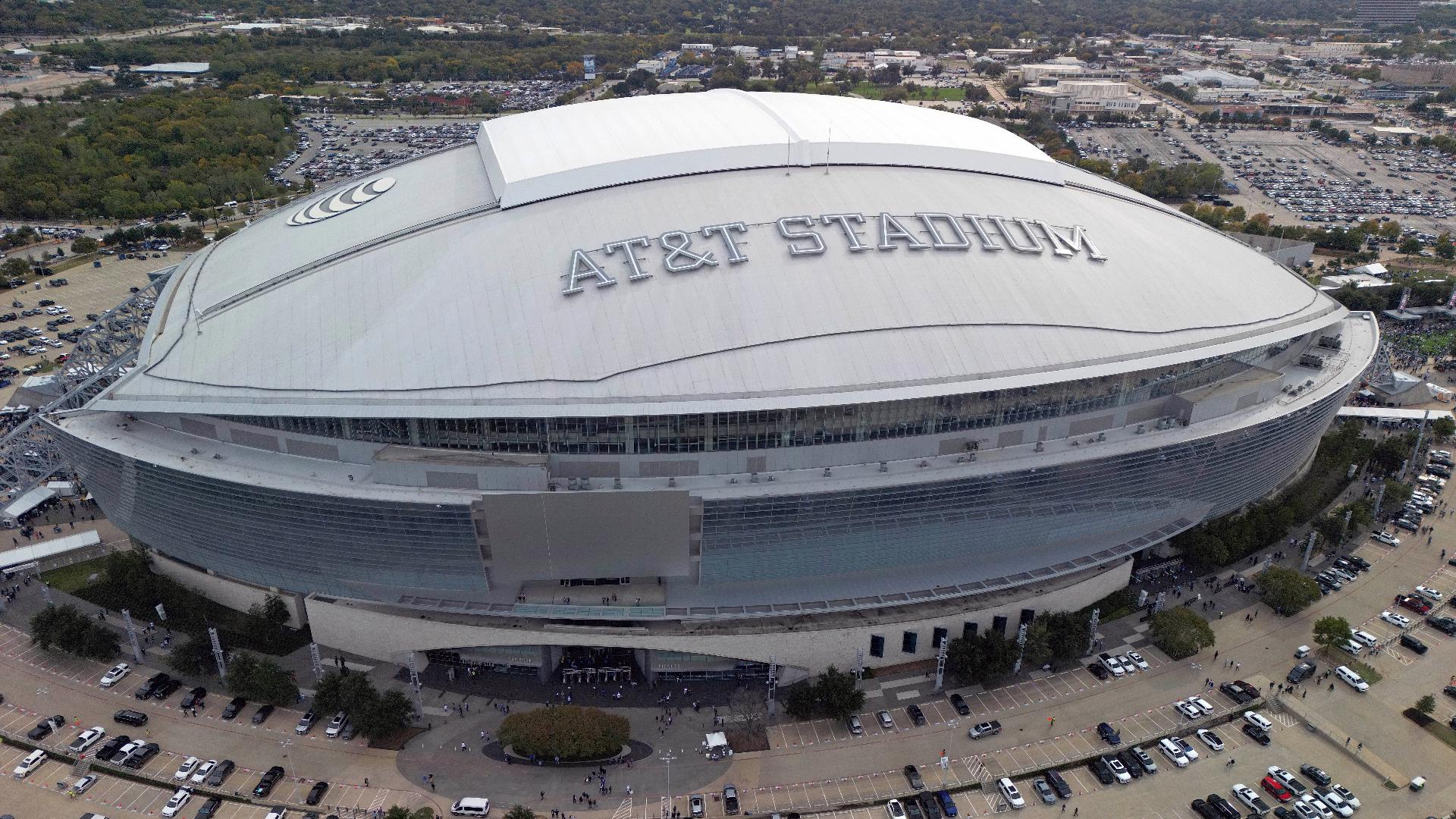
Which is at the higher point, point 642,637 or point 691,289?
point 691,289

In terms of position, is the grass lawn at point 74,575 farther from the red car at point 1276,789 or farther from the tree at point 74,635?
the red car at point 1276,789

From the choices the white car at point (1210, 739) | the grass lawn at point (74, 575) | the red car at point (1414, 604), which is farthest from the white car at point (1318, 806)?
the grass lawn at point (74, 575)

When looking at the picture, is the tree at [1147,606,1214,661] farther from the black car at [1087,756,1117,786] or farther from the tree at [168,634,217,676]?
the tree at [168,634,217,676]

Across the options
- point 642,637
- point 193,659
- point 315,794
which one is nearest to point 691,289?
point 642,637

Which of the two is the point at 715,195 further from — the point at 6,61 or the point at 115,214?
the point at 6,61

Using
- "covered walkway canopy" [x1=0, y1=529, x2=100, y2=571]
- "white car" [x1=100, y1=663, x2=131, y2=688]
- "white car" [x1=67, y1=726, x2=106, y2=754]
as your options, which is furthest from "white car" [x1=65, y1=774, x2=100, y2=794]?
"covered walkway canopy" [x1=0, y1=529, x2=100, y2=571]

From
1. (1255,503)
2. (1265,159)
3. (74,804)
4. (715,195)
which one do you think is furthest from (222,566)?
(1265,159)

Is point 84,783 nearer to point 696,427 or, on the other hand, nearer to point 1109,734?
point 696,427
